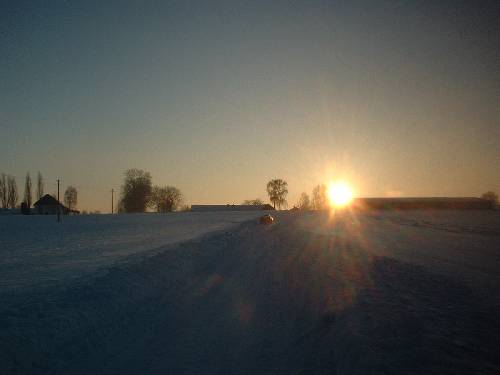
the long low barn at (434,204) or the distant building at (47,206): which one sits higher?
the distant building at (47,206)

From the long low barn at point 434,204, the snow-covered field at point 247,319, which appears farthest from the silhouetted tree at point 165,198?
the snow-covered field at point 247,319

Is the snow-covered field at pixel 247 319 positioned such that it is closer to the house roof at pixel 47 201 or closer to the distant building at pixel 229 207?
the house roof at pixel 47 201

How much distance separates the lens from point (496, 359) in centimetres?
435

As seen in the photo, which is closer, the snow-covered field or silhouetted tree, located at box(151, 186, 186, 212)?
the snow-covered field

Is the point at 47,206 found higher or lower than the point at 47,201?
lower

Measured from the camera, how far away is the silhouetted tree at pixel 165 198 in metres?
128

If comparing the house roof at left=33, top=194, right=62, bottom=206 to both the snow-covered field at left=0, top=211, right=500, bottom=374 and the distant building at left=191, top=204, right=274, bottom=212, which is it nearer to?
the distant building at left=191, top=204, right=274, bottom=212

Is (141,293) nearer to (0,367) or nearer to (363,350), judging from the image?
(0,367)

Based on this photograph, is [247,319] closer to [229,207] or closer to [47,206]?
[47,206]

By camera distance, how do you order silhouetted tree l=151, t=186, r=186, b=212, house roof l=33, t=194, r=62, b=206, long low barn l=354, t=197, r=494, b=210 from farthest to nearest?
silhouetted tree l=151, t=186, r=186, b=212, house roof l=33, t=194, r=62, b=206, long low barn l=354, t=197, r=494, b=210

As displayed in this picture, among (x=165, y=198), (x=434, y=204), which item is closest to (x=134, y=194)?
(x=165, y=198)

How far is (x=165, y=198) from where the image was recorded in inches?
5143

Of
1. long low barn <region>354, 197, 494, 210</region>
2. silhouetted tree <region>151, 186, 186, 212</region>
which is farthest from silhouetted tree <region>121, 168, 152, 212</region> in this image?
long low barn <region>354, 197, 494, 210</region>

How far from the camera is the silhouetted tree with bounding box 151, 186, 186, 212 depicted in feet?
420
